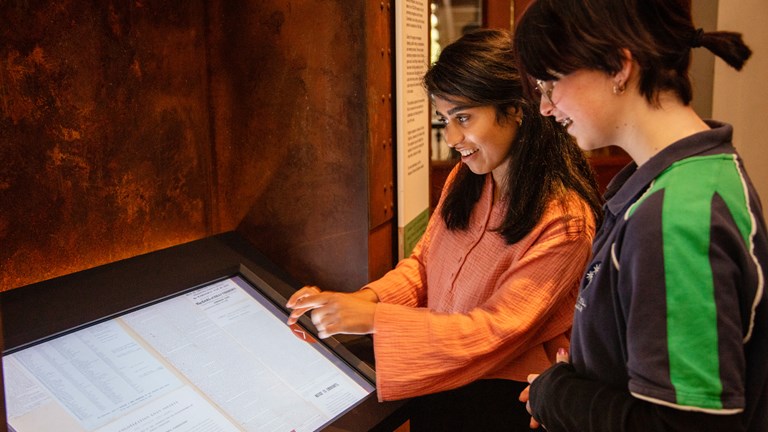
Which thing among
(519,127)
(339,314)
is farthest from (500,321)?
(519,127)

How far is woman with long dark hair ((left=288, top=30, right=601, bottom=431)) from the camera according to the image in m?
1.50

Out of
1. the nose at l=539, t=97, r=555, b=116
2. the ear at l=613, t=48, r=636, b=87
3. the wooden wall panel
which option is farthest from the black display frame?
the ear at l=613, t=48, r=636, b=87

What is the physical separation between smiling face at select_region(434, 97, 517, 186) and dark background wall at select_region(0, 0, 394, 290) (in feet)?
0.95

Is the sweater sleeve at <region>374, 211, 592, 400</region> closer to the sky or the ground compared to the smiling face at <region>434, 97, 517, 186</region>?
closer to the ground

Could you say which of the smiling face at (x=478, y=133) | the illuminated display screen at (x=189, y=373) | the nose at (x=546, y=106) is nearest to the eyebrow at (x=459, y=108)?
the smiling face at (x=478, y=133)

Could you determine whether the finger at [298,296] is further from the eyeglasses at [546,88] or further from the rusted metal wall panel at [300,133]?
the eyeglasses at [546,88]

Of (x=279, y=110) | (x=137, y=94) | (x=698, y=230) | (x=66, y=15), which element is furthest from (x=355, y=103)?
(x=698, y=230)

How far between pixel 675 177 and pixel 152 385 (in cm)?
94

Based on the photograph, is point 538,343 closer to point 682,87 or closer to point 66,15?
point 682,87

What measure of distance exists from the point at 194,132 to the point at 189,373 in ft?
2.44

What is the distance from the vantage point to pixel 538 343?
62.6 inches

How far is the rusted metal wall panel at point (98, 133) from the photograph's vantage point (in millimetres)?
1445

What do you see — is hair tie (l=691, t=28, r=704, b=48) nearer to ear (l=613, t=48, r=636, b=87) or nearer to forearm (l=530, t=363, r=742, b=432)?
ear (l=613, t=48, r=636, b=87)

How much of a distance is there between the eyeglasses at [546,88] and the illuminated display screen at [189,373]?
0.74 meters
